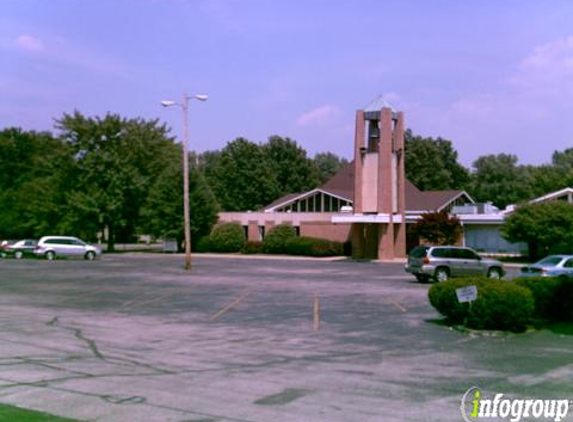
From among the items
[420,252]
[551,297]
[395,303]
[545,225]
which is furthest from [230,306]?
[545,225]

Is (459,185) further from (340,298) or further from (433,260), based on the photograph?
(340,298)

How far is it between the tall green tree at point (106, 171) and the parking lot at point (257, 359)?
41.1 meters

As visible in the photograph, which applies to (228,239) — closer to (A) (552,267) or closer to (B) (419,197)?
(B) (419,197)

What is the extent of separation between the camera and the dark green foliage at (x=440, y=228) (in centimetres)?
5334

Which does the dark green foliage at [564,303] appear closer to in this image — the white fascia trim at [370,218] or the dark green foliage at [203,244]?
the white fascia trim at [370,218]

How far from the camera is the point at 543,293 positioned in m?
18.2

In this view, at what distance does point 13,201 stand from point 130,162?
639 inches

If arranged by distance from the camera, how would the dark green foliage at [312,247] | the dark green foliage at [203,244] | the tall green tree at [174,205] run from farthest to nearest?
the dark green foliage at [203,244], the tall green tree at [174,205], the dark green foliage at [312,247]

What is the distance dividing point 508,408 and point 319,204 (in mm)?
58204

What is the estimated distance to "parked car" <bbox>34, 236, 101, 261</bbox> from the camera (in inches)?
2085

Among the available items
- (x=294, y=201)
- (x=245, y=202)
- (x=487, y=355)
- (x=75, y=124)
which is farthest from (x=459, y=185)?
(x=487, y=355)

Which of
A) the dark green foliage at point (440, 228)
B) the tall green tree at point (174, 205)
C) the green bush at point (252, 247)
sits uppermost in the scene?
the tall green tree at point (174, 205)

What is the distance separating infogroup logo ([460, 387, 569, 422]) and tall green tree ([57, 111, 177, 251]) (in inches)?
2283

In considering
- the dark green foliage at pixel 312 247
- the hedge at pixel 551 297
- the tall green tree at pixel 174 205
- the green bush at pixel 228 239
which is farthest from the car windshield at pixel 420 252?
the tall green tree at pixel 174 205
